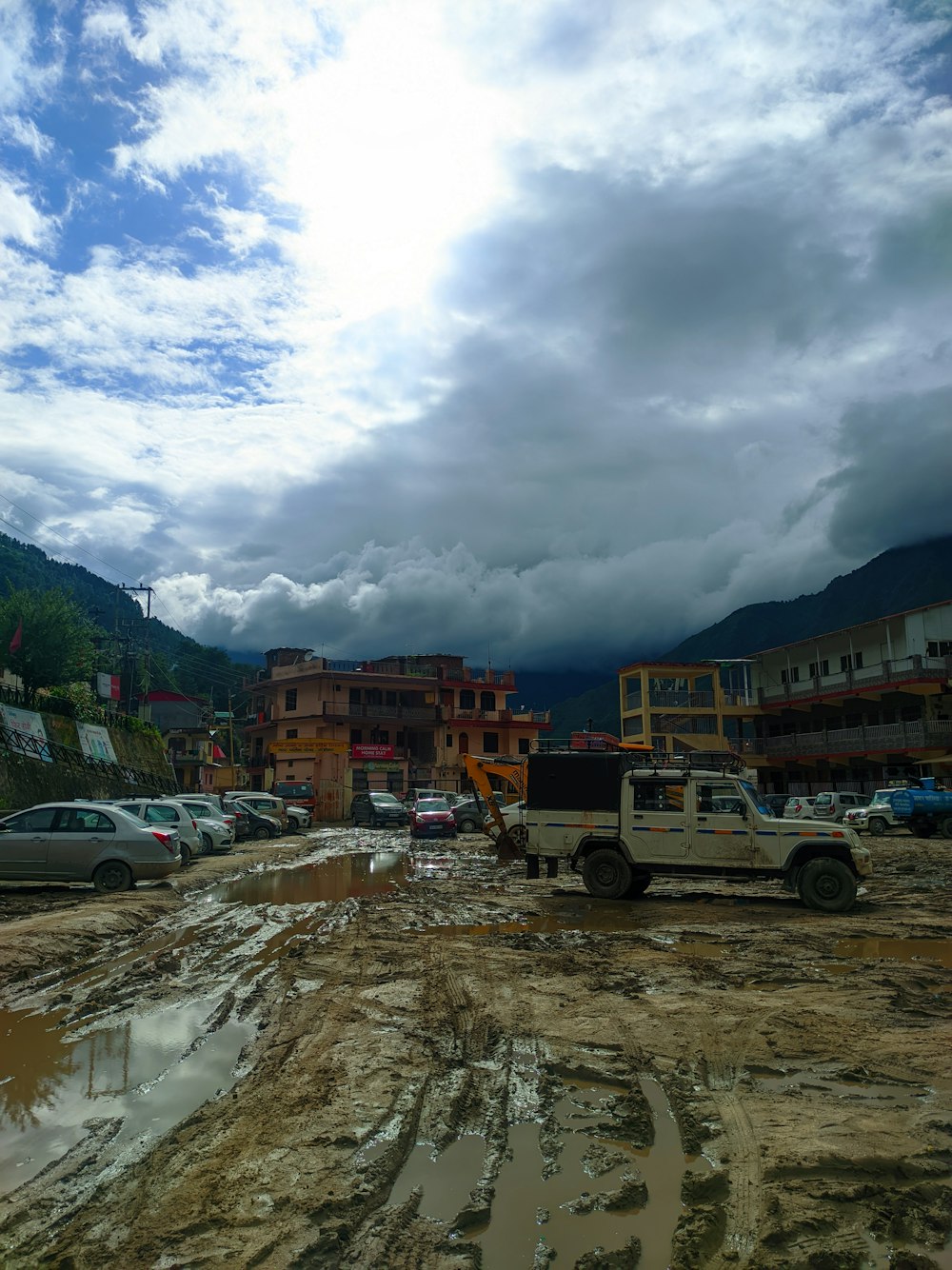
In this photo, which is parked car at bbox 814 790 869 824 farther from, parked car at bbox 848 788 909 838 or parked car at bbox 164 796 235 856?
parked car at bbox 164 796 235 856

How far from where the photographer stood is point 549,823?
605 inches

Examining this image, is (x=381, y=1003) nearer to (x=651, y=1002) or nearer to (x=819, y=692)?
(x=651, y=1002)

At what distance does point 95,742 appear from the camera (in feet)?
139

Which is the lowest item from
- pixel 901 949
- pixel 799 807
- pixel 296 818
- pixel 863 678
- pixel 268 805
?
pixel 901 949

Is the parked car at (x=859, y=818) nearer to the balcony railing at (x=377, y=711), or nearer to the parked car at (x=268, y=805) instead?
the parked car at (x=268, y=805)

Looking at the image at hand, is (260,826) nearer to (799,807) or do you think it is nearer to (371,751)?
(799,807)

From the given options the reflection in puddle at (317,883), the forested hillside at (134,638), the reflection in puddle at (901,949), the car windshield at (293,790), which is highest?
the forested hillside at (134,638)

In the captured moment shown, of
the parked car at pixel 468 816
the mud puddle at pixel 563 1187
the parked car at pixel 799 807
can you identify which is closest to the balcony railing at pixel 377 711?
the parked car at pixel 468 816

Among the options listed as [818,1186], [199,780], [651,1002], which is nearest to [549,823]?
[651,1002]

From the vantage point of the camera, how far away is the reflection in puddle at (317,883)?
16.0 m

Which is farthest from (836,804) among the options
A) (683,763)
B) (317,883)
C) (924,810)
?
(317,883)

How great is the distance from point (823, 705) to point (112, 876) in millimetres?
46380

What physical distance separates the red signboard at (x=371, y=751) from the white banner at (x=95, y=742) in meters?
18.6

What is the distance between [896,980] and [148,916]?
1017cm
